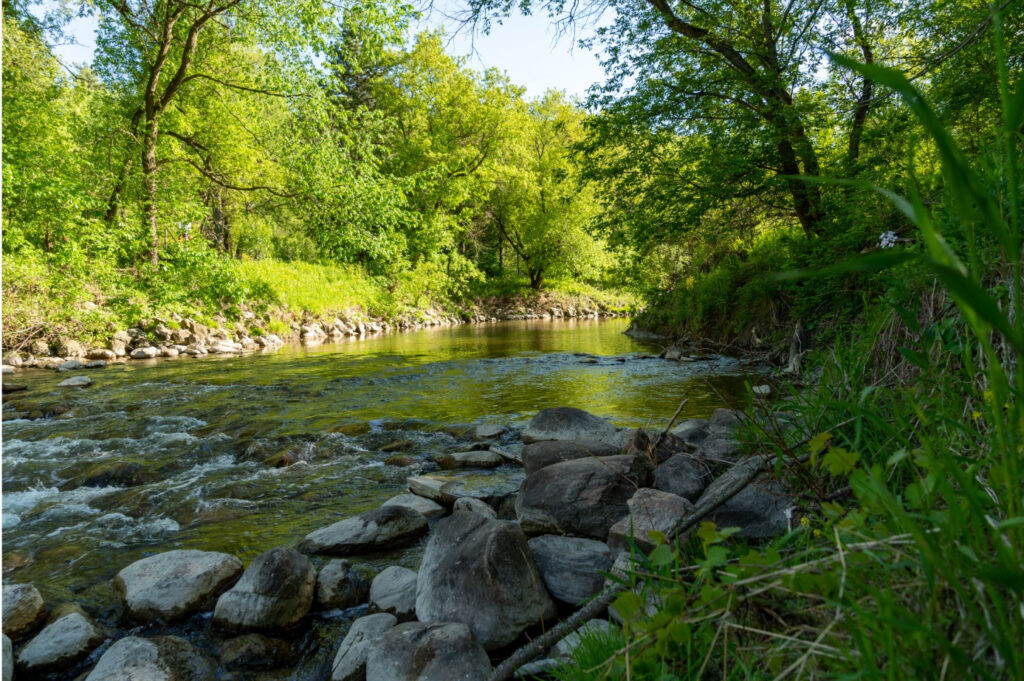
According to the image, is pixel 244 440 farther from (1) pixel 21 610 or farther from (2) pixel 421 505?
(1) pixel 21 610

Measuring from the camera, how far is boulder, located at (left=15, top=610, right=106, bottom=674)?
7.67 feet

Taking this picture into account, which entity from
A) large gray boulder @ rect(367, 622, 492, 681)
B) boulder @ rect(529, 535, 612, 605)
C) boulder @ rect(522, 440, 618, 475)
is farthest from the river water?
boulder @ rect(529, 535, 612, 605)

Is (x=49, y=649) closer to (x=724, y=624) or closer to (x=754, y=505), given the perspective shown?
(x=724, y=624)

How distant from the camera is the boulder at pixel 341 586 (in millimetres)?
2789

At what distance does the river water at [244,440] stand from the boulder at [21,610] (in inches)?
8.4

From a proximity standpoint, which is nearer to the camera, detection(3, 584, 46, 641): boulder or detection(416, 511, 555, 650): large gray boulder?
detection(416, 511, 555, 650): large gray boulder

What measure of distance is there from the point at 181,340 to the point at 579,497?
14433mm

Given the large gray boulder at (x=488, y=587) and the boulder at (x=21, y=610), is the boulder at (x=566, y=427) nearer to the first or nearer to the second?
the large gray boulder at (x=488, y=587)

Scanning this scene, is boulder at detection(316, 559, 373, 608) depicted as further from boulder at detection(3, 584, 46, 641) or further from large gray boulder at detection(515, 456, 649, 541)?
boulder at detection(3, 584, 46, 641)

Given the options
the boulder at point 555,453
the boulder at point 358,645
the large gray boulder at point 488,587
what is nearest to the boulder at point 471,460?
the boulder at point 555,453

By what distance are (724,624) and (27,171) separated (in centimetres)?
1605

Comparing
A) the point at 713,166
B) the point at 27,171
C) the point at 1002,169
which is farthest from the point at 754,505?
the point at 27,171

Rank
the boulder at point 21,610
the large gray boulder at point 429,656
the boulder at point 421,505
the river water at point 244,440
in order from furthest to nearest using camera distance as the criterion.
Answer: the boulder at point 421,505 < the river water at point 244,440 < the boulder at point 21,610 < the large gray boulder at point 429,656

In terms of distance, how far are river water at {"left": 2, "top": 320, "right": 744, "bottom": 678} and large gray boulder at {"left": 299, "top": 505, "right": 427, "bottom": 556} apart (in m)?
0.12
